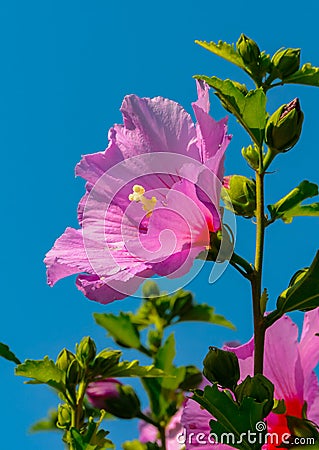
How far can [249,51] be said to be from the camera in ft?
4.16

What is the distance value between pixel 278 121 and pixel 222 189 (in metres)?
0.14

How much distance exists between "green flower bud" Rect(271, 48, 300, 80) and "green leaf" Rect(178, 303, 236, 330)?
1.11 meters

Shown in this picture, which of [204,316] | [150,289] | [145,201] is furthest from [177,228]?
[204,316]

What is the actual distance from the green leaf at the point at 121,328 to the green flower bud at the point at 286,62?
3.08 feet

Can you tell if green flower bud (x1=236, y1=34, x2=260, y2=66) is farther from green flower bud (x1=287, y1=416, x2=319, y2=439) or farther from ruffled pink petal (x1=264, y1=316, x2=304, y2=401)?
green flower bud (x1=287, y1=416, x2=319, y2=439)

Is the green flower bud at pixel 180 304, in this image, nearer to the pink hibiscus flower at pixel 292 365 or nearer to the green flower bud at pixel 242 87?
the pink hibiscus flower at pixel 292 365

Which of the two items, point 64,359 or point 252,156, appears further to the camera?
point 64,359

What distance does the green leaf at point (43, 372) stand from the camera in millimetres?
1404

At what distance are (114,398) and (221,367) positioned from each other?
0.66m

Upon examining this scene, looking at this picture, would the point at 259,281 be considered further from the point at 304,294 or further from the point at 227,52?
the point at 227,52

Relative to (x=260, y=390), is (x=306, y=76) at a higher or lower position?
higher

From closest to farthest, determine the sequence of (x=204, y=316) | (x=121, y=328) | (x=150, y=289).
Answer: (x=121, y=328) < (x=150, y=289) < (x=204, y=316)

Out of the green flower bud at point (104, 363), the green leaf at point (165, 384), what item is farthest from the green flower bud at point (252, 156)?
the green leaf at point (165, 384)

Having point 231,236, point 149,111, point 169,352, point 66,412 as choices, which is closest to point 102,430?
point 66,412
